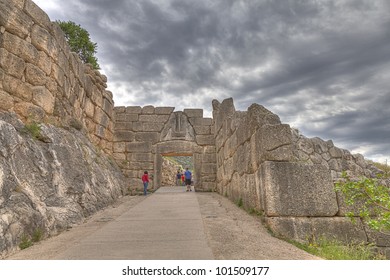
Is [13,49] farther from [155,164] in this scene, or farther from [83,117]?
[155,164]

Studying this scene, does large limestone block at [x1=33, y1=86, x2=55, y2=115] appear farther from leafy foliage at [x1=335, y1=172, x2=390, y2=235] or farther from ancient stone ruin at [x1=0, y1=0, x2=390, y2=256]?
leafy foliage at [x1=335, y1=172, x2=390, y2=235]

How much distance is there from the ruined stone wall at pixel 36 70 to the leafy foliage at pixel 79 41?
193 inches

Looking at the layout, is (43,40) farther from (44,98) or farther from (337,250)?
(337,250)

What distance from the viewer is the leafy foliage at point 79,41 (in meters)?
11.6

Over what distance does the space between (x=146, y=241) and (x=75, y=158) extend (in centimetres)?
338

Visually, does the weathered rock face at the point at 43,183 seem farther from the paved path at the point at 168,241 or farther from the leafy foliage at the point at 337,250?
the leafy foliage at the point at 337,250

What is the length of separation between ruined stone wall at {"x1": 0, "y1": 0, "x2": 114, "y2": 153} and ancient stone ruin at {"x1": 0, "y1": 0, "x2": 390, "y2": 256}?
0.02m

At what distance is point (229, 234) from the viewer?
3.39m

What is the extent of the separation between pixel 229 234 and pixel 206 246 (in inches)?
30.2

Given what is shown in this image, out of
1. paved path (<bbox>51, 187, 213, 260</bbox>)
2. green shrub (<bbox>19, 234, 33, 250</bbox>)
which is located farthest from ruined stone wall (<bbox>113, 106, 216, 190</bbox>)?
green shrub (<bbox>19, 234, 33, 250</bbox>)

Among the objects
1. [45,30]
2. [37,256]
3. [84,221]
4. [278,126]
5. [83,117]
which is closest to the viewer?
[37,256]

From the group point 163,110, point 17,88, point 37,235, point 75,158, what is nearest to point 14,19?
point 17,88

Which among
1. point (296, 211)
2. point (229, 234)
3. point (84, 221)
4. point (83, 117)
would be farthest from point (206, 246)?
point (83, 117)

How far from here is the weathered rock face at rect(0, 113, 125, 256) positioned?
3078 mm
